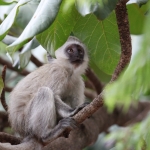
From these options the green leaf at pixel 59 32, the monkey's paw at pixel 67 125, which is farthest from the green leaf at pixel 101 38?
the monkey's paw at pixel 67 125

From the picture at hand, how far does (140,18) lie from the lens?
2.99 meters

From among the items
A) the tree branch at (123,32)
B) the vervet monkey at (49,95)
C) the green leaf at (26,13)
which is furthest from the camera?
the vervet monkey at (49,95)

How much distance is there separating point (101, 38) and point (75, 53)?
651mm

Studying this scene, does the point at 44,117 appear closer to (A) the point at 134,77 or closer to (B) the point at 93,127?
(B) the point at 93,127

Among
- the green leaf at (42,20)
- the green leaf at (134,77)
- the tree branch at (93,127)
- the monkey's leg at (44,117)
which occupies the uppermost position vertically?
the green leaf at (134,77)

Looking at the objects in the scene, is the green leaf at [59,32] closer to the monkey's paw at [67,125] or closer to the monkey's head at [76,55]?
the monkey's paw at [67,125]

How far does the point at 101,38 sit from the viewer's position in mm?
3137

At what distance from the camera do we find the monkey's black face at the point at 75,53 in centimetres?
371

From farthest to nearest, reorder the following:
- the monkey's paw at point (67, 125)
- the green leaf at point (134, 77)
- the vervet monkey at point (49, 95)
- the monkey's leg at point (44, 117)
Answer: the vervet monkey at point (49, 95) < the monkey's leg at point (44, 117) < the monkey's paw at point (67, 125) < the green leaf at point (134, 77)

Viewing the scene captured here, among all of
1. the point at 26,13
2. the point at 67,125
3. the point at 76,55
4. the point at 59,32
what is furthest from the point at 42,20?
the point at 76,55

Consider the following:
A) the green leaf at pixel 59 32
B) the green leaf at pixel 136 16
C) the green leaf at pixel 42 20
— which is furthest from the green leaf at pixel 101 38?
the green leaf at pixel 42 20

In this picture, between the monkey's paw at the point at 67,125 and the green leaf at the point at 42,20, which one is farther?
the monkey's paw at the point at 67,125

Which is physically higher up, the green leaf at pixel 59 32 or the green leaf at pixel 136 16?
the green leaf at pixel 59 32

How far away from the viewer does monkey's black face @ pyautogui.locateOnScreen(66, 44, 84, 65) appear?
371 cm
